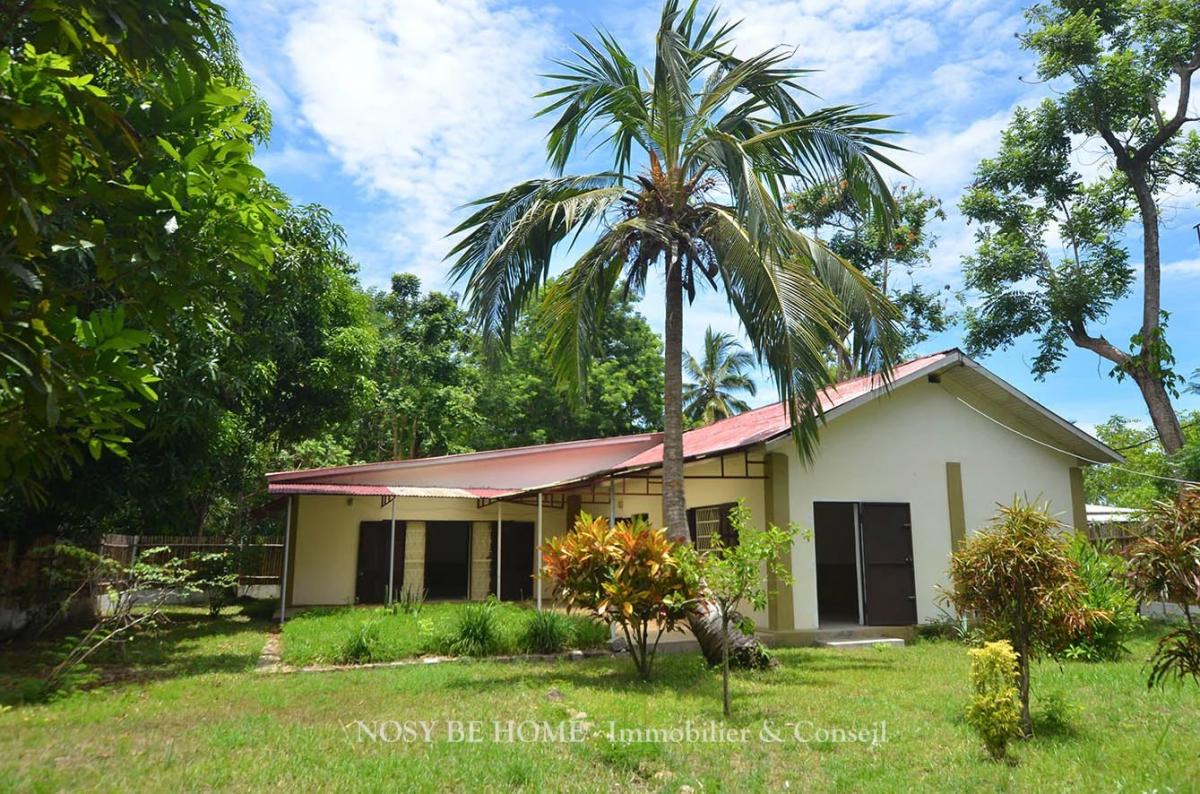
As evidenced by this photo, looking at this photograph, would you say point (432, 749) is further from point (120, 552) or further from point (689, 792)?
point (120, 552)

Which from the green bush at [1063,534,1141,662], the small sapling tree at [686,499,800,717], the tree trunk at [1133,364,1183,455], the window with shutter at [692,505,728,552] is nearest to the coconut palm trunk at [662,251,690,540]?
the small sapling tree at [686,499,800,717]

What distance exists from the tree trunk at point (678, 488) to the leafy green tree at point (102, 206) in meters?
6.71

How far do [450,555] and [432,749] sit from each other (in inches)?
569

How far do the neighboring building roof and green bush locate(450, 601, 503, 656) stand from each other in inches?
113

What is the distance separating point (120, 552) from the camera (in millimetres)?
15148

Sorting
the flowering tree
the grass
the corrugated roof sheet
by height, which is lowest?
the grass

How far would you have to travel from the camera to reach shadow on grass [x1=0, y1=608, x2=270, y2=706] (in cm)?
891

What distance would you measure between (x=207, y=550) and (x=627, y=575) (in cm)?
1163

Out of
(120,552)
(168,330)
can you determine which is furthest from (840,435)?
(120,552)

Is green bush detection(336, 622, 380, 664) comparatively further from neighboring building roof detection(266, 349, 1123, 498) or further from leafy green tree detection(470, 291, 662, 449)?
leafy green tree detection(470, 291, 662, 449)

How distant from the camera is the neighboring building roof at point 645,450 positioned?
1280 centimetres

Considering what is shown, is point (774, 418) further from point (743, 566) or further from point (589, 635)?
point (743, 566)

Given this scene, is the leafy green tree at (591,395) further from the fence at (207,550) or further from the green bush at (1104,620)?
the green bush at (1104,620)

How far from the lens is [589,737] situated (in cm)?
619
